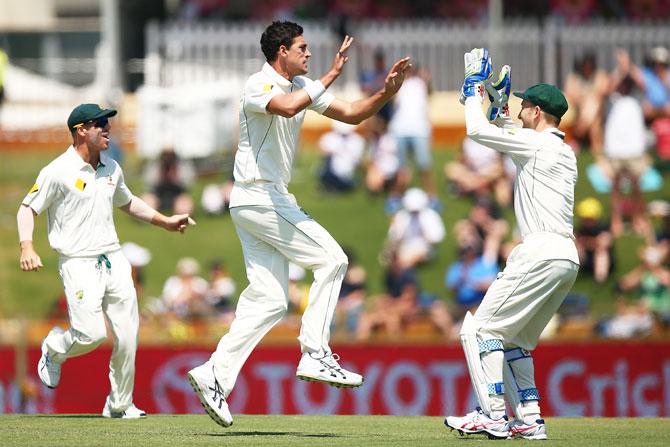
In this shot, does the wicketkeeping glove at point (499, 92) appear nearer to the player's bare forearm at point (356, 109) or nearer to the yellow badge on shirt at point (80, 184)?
the player's bare forearm at point (356, 109)

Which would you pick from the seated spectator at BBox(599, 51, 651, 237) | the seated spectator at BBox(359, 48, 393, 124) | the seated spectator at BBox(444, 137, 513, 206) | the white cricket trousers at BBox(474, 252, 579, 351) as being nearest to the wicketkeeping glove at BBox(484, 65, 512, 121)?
the white cricket trousers at BBox(474, 252, 579, 351)

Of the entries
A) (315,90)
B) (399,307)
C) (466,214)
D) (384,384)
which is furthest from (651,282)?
(315,90)

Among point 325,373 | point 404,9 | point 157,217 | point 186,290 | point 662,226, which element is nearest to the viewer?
point 325,373

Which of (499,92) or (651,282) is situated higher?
(499,92)

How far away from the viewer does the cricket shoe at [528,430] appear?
29.6 ft

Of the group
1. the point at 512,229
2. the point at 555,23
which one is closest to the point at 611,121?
the point at 512,229

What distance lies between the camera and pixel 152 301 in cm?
1809

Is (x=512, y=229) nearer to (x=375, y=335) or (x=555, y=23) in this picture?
(x=375, y=335)

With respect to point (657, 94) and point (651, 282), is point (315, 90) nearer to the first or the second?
point (651, 282)

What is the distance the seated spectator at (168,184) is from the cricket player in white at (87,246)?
1004cm

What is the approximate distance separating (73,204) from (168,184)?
11007 mm

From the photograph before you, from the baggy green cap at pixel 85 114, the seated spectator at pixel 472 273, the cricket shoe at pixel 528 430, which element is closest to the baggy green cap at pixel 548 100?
the cricket shoe at pixel 528 430

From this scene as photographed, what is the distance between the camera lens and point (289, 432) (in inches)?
377

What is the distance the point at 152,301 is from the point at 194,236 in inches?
136
